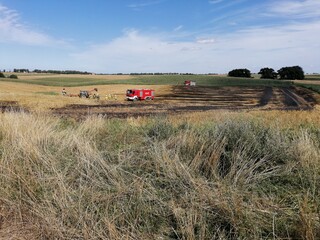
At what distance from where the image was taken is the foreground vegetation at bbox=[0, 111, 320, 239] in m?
3.88

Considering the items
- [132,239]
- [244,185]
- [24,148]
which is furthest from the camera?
[24,148]

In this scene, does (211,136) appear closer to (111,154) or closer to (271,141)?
(271,141)

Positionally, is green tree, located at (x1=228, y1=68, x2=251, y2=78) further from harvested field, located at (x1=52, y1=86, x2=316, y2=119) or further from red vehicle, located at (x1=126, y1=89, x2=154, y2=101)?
red vehicle, located at (x1=126, y1=89, x2=154, y2=101)

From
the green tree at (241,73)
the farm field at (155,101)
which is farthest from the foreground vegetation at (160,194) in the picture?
the green tree at (241,73)

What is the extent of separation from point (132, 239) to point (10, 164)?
2900 millimetres

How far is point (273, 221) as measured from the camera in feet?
12.4

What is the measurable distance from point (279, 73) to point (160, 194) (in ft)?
528

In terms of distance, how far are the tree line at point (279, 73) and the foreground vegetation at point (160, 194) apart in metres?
155

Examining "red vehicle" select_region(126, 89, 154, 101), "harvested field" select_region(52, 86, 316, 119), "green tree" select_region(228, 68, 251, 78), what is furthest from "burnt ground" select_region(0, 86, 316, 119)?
"green tree" select_region(228, 68, 251, 78)

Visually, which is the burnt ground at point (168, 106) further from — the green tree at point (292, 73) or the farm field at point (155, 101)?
the green tree at point (292, 73)

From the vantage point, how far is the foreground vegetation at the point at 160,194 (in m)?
3.88

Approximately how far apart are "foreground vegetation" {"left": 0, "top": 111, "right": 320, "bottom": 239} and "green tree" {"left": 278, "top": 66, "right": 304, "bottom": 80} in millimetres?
154572

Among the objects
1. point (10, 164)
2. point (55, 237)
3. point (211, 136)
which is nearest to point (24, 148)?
point (10, 164)

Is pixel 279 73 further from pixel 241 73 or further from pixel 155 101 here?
pixel 155 101
